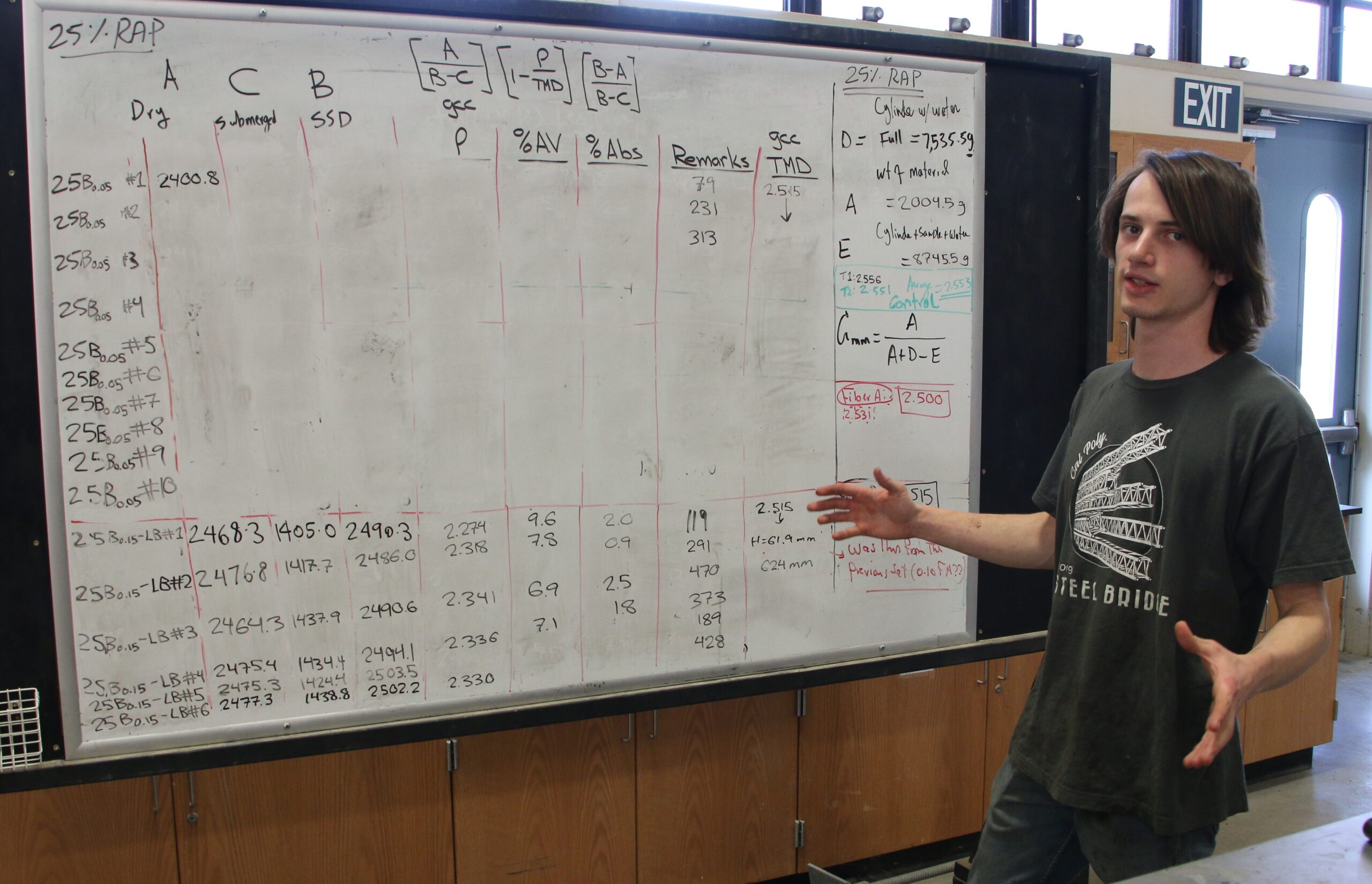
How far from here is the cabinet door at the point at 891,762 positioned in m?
2.27

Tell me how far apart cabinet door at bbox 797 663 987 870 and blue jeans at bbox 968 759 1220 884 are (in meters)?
0.75

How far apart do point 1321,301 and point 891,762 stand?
3.20 m

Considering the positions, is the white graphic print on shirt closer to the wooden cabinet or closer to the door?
the wooden cabinet

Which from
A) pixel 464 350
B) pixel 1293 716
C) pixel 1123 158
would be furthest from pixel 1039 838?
pixel 1123 158

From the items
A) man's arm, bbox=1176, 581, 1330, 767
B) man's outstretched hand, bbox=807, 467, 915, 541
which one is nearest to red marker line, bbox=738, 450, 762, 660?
man's outstretched hand, bbox=807, 467, 915, 541

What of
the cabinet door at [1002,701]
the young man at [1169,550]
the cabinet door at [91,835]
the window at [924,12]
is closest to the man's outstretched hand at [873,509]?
the young man at [1169,550]

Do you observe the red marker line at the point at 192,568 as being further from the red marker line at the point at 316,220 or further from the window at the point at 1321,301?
the window at the point at 1321,301

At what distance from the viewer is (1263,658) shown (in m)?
1.10

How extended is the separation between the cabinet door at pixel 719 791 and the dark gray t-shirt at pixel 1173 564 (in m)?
0.88

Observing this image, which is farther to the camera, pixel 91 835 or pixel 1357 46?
pixel 1357 46

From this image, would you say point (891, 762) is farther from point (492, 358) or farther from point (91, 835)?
point (91, 835)

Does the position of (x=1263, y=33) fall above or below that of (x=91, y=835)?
above

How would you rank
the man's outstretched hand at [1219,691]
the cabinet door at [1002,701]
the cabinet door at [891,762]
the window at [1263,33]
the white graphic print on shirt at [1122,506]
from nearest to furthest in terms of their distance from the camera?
the man's outstretched hand at [1219,691]
the white graphic print on shirt at [1122,506]
the cabinet door at [891,762]
the cabinet door at [1002,701]
the window at [1263,33]

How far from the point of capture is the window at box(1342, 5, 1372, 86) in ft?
12.4
